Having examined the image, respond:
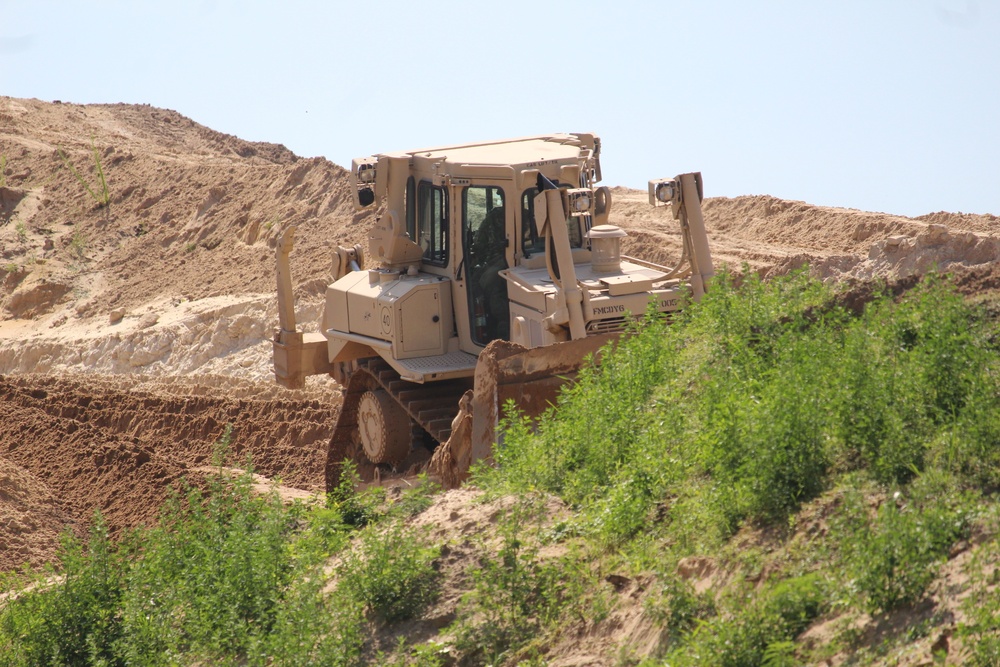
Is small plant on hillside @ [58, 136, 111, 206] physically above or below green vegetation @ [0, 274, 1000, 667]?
above

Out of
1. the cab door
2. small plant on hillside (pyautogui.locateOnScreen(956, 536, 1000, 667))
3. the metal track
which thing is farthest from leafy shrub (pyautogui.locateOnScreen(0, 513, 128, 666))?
small plant on hillside (pyautogui.locateOnScreen(956, 536, 1000, 667))

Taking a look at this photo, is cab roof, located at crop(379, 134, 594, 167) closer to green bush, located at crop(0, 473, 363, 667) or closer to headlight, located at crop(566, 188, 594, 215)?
headlight, located at crop(566, 188, 594, 215)

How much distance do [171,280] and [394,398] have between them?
1307 cm

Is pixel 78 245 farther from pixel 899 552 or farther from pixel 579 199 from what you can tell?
pixel 899 552

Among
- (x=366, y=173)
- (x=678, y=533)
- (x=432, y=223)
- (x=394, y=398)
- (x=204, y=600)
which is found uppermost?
(x=366, y=173)

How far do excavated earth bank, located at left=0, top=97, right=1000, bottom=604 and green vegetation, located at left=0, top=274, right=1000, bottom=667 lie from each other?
1.44 metres

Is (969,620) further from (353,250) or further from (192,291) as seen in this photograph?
(192,291)

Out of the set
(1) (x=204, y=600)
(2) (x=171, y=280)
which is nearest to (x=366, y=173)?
(1) (x=204, y=600)

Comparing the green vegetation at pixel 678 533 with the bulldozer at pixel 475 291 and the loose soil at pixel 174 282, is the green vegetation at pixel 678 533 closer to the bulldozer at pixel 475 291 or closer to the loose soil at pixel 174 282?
the loose soil at pixel 174 282

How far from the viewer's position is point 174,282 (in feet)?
71.9

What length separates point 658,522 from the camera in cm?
560

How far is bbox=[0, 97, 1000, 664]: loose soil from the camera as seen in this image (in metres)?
12.0

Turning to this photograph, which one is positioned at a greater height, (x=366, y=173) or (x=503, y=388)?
(x=366, y=173)

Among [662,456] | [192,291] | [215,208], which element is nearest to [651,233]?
[192,291]
